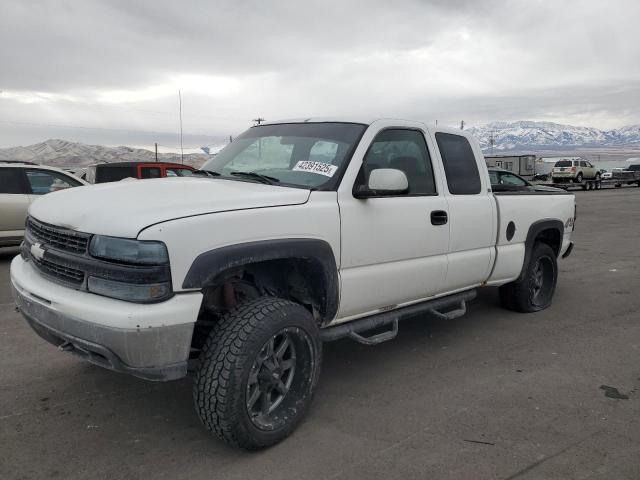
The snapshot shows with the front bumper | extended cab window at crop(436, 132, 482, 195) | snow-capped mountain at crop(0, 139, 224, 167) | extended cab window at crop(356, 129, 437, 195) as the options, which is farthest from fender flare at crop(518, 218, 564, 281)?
snow-capped mountain at crop(0, 139, 224, 167)

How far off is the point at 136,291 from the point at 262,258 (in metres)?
0.67

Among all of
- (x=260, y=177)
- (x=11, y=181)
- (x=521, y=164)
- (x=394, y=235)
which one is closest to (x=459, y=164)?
(x=394, y=235)

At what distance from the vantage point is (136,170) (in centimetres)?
1355

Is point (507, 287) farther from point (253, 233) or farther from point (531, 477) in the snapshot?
point (253, 233)

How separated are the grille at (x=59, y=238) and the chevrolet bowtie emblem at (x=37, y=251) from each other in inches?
1.4

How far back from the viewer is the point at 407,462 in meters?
2.86

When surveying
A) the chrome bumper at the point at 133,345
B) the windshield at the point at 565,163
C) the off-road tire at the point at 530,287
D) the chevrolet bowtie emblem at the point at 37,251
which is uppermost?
the windshield at the point at 565,163

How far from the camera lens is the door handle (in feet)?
13.2

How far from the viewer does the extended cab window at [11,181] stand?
362 inches

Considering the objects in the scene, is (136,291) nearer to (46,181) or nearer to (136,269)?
(136,269)

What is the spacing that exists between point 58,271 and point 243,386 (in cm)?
118

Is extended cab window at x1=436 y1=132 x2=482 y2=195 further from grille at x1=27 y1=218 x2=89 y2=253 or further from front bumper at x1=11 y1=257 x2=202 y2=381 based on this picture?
grille at x1=27 y1=218 x2=89 y2=253

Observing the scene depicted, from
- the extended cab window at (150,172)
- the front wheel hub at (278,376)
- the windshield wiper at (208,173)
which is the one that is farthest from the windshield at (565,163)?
the front wheel hub at (278,376)

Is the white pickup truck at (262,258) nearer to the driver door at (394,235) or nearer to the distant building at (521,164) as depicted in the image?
the driver door at (394,235)
